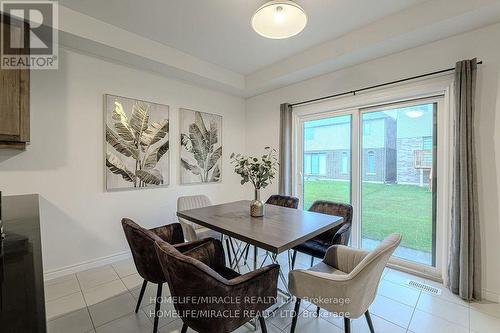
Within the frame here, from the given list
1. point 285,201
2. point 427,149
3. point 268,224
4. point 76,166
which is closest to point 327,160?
point 285,201

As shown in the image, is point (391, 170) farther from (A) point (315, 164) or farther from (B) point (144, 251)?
(B) point (144, 251)

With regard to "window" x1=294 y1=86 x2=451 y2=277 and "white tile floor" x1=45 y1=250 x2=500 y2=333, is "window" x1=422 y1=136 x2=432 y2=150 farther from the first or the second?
"white tile floor" x1=45 y1=250 x2=500 y2=333

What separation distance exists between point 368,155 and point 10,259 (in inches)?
135

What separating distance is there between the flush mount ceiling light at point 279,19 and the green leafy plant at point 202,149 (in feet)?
6.90

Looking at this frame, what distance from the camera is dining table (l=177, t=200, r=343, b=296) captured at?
1571 millimetres

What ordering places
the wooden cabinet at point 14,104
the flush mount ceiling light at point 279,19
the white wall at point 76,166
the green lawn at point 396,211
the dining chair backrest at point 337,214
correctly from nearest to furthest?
the flush mount ceiling light at point 279,19, the wooden cabinet at point 14,104, the dining chair backrest at point 337,214, the white wall at point 76,166, the green lawn at point 396,211

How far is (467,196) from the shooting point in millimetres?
2176

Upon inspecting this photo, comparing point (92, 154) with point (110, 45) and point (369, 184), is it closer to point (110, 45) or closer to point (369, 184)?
point (110, 45)

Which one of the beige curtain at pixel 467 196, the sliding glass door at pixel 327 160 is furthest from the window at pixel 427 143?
the sliding glass door at pixel 327 160

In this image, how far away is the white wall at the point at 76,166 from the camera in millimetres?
2461

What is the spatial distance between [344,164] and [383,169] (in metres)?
0.50

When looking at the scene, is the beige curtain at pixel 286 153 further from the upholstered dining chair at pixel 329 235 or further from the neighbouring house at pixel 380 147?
the upholstered dining chair at pixel 329 235

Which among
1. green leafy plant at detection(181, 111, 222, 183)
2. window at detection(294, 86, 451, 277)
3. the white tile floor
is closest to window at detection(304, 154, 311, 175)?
window at detection(294, 86, 451, 277)

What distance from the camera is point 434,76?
2.48 meters
